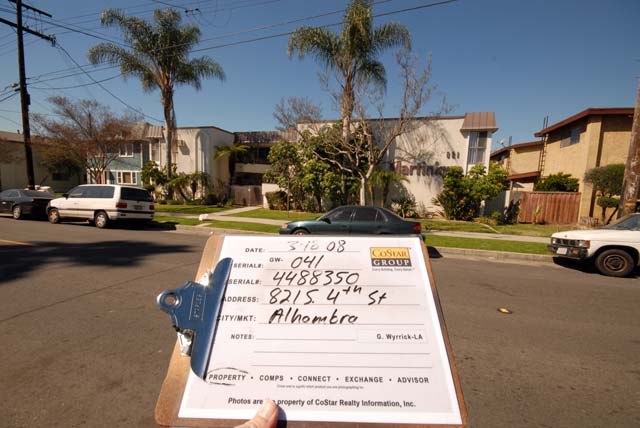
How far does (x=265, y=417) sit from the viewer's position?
3.67 ft

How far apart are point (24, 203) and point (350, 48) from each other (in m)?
17.1

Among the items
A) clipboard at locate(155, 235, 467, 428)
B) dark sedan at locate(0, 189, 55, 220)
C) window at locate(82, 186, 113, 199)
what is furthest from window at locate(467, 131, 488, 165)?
dark sedan at locate(0, 189, 55, 220)

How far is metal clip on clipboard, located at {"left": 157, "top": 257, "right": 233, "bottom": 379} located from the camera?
4.02 ft

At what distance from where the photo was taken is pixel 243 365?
126cm

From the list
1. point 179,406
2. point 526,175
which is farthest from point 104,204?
point 526,175

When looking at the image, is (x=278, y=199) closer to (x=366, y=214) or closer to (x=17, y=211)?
(x=366, y=214)

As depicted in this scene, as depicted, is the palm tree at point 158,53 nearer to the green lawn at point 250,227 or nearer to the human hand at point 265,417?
the green lawn at point 250,227

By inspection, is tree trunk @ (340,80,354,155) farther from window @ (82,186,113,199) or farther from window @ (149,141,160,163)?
window @ (149,141,160,163)

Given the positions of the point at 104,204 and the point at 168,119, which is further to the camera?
the point at 168,119

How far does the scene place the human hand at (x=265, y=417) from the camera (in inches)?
42.5

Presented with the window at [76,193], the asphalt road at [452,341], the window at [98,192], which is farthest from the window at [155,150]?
the asphalt road at [452,341]

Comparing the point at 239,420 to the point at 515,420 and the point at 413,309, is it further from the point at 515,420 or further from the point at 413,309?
the point at 515,420

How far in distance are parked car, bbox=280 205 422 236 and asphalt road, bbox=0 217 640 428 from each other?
6.10 feet

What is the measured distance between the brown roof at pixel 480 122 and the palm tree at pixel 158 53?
1736cm
